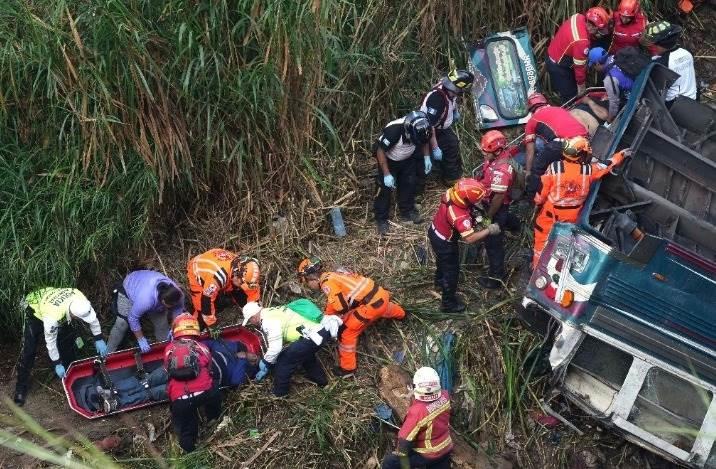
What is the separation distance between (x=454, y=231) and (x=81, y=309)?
3.11m

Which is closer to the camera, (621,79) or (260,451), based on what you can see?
(260,451)

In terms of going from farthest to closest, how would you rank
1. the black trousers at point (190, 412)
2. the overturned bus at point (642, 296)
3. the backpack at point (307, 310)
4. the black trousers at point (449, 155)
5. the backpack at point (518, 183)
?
1. the black trousers at point (449, 155)
2. the backpack at point (518, 183)
3. the backpack at point (307, 310)
4. the black trousers at point (190, 412)
5. the overturned bus at point (642, 296)

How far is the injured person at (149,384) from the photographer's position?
718 centimetres

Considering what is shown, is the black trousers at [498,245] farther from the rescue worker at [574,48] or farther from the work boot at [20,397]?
the work boot at [20,397]

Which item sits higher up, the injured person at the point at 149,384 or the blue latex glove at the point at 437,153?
the blue latex glove at the point at 437,153

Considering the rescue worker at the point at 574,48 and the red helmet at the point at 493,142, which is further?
the rescue worker at the point at 574,48

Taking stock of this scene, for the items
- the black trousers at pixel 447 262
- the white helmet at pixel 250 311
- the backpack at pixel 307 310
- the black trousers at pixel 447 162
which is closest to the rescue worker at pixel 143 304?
the white helmet at pixel 250 311

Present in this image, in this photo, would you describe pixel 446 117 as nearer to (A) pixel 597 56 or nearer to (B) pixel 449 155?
(B) pixel 449 155

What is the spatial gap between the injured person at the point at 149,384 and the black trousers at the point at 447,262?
67.2 inches

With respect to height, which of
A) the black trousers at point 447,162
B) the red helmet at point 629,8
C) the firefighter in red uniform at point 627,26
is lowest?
the black trousers at point 447,162

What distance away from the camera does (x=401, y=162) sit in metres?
8.20

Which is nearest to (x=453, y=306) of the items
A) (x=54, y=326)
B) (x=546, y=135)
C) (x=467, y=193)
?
(x=467, y=193)

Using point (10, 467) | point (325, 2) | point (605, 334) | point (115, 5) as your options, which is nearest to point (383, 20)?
point (325, 2)

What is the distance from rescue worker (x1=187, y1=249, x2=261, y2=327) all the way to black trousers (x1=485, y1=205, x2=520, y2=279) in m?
1.98
